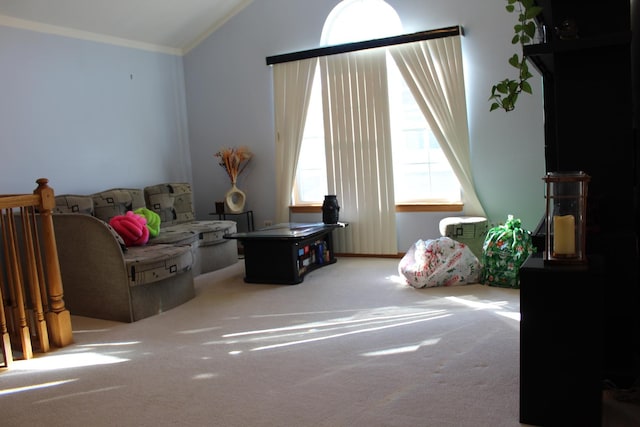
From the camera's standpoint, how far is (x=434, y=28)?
17.1 ft

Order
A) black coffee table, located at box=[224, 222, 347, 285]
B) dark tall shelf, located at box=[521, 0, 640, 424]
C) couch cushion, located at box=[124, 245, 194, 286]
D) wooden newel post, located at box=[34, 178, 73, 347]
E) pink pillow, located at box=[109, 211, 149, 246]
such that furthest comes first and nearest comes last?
black coffee table, located at box=[224, 222, 347, 285]
pink pillow, located at box=[109, 211, 149, 246]
couch cushion, located at box=[124, 245, 194, 286]
wooden newel post, located at box=[34, 178, 73, 347]
dark tall shelf, located at box=[521, 0, 640, 424]

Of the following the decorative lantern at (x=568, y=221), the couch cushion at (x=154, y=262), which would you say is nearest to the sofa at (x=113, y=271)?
the couch cushion at (x=154, y=262)

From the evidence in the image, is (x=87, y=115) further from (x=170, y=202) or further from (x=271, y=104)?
(x=271, y=104)

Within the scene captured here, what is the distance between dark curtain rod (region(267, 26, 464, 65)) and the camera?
5109 mm

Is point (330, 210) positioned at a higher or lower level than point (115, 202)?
lower

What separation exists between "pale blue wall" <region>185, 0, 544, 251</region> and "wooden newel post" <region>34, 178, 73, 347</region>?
9.98ft

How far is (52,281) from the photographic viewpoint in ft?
11.3

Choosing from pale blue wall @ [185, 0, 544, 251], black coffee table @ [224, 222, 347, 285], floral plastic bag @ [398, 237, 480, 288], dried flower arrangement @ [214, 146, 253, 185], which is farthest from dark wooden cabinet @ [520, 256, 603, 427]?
dried flower arrangement @ [214, 146, 253, 185]

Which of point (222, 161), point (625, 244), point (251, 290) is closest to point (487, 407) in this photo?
point (625, 244)

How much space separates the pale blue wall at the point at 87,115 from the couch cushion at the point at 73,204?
0.32 m

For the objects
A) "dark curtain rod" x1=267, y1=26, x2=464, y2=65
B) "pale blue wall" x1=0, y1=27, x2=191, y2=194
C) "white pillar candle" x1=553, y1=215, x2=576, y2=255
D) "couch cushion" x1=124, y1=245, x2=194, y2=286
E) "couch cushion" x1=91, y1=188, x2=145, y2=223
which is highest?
"dark curtain rod" x1=267, y1=26, x2=464, y2=65

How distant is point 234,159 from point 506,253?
322 cm

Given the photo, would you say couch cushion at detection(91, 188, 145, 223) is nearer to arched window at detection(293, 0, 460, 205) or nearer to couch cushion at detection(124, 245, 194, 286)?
couch cushion at detection(124, 245, 194, 286)

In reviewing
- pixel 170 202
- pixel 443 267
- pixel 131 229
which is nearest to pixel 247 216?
pixel 170 202
